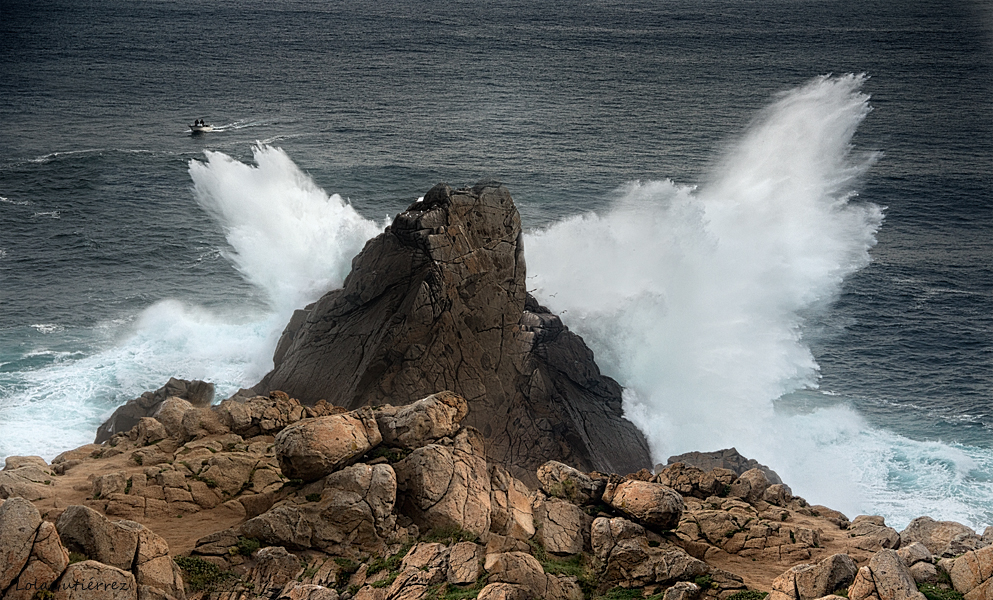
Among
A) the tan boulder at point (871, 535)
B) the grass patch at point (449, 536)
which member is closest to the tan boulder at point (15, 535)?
the grass patch at point (449, 536)

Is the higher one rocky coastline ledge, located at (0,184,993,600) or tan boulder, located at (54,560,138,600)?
rocky coastline ledge, located at (0,184,993,600)

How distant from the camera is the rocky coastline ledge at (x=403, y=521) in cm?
1557

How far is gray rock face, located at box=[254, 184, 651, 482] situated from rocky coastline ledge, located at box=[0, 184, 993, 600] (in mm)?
194

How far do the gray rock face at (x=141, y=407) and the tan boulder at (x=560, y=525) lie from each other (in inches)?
740

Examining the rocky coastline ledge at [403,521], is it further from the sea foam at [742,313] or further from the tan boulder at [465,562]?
the sea foam at [742,313]

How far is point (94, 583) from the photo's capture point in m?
14.1

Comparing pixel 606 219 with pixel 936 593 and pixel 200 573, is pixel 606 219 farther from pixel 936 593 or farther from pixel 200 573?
pixel 200 573

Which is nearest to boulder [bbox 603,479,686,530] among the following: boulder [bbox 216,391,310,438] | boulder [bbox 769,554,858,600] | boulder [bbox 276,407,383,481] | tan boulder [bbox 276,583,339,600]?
boulder [bbox 769,554,858,600]

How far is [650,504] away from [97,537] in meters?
14.0

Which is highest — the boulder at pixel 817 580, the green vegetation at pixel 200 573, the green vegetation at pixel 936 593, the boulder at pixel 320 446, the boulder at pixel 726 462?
the boulder at pixel 726 462

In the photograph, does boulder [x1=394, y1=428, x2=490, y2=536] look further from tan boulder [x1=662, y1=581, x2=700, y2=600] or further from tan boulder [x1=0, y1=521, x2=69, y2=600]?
tan boulder [x1=0, y1=521, x2=69, y2=600]

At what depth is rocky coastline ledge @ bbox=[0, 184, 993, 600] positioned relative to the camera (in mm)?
15570

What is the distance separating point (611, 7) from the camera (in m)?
140

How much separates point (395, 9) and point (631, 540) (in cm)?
13967
